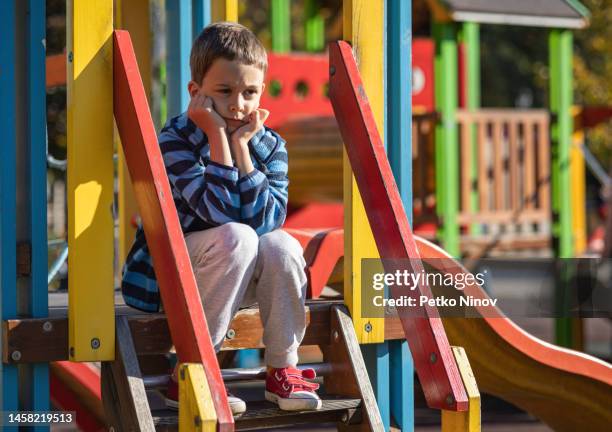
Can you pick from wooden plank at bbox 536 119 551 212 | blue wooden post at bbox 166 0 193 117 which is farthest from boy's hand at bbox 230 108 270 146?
wooden plank at bbox 536 119 551 212

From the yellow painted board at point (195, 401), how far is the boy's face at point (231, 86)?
2.78ft

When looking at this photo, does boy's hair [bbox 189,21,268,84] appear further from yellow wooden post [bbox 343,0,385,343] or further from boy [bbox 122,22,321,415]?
yellow wooden post [bbox 343,0,385,343]

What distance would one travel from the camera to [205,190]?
313 centimetres

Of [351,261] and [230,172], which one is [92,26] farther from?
[351,261]

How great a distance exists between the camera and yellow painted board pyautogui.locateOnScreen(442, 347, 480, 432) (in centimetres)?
298

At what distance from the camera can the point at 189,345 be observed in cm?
277

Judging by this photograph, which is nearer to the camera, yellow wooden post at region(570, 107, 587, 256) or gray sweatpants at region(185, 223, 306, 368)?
gray sweatpants at region(185, 223, 306, 368)

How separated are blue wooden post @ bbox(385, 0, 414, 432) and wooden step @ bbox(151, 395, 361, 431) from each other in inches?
15.8

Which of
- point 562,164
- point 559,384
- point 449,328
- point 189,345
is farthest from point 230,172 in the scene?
point 562,164

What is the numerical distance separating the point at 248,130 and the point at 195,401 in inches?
35.9

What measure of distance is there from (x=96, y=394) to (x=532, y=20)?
6746mm

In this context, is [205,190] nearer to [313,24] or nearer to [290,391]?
[290,391]

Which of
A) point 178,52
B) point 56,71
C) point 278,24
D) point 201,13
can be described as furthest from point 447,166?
point 178,52

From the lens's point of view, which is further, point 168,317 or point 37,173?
point 37,173
